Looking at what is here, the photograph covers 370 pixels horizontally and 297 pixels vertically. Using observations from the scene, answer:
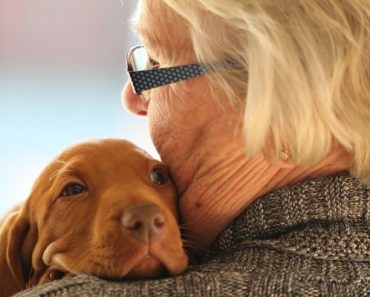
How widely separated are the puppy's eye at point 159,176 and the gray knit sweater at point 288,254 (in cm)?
16

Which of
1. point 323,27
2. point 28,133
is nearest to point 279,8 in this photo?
point 323,27

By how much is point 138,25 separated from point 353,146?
1.61 feet

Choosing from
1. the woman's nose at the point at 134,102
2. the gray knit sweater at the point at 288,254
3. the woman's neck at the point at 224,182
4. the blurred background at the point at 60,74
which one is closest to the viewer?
the gray knit sweater at the point at 288,254

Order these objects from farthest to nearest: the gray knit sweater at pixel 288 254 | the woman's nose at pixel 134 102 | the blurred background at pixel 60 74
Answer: the blurred background at pixel 60 74 < the woman's nose at pixel 134 102 < the gray knit sweater at pixel 288 254

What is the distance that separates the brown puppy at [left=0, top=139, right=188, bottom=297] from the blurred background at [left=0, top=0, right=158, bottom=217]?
3.75ft

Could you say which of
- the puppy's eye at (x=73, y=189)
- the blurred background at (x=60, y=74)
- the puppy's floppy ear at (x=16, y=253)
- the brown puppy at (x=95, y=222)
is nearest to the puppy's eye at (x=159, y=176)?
the brown puppy at (x=95, y=222)

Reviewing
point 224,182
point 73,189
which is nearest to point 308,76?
point 224,182

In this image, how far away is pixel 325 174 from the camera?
1.23 metres

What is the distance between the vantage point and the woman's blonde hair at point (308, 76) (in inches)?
44.8

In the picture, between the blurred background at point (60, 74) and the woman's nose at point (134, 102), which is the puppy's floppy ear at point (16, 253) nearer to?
the woman's nose at point (134, 102)

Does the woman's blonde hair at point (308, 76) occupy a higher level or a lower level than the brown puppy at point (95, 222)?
higher

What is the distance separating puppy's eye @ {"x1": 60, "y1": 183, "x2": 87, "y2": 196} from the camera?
Result: 1284 mm

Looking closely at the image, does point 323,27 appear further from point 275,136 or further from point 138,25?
point 138,25

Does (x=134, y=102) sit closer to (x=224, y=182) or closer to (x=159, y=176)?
(x=159, y=176)
